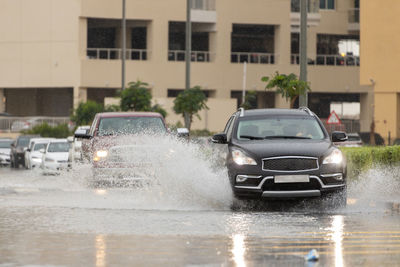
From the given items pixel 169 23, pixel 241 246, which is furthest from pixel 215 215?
pixel 169 23

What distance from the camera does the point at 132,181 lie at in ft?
77.3

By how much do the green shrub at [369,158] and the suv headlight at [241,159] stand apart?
633 cm

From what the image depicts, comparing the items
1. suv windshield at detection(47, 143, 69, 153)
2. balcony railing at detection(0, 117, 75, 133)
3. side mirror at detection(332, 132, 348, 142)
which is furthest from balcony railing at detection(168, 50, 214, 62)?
side mirror at detection(332, 132, 348, 142)

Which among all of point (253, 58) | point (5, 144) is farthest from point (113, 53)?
point (5, 144)

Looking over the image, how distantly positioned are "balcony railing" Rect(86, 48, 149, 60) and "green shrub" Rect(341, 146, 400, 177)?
162ft

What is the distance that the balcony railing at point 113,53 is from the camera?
74.4 meters

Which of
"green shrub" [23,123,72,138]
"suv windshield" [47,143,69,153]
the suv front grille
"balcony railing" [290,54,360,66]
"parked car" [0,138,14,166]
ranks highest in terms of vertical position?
"balcony railing" [290,54,360,66]

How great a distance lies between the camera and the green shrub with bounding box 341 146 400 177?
81.1 feet

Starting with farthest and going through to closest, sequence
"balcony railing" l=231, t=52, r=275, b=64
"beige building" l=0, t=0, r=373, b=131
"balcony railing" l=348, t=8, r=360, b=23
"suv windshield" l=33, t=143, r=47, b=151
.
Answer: "balcony railing" l=348, t=8, r=360, b=23
"balcony railing" l=231, t=52, r=275, b=64
"beige building" l=0, t=0, r=373, b=131
"suv windshield" l=33, t=143, r=47, b=151

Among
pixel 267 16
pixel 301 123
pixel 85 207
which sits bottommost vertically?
pixel 85 207

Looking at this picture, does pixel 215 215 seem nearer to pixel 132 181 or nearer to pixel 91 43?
Answer: pixel 132 181

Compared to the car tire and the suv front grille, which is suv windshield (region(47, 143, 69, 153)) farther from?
the suv front grille

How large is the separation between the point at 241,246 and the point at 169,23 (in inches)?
2551

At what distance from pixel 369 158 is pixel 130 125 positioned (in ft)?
18.2
